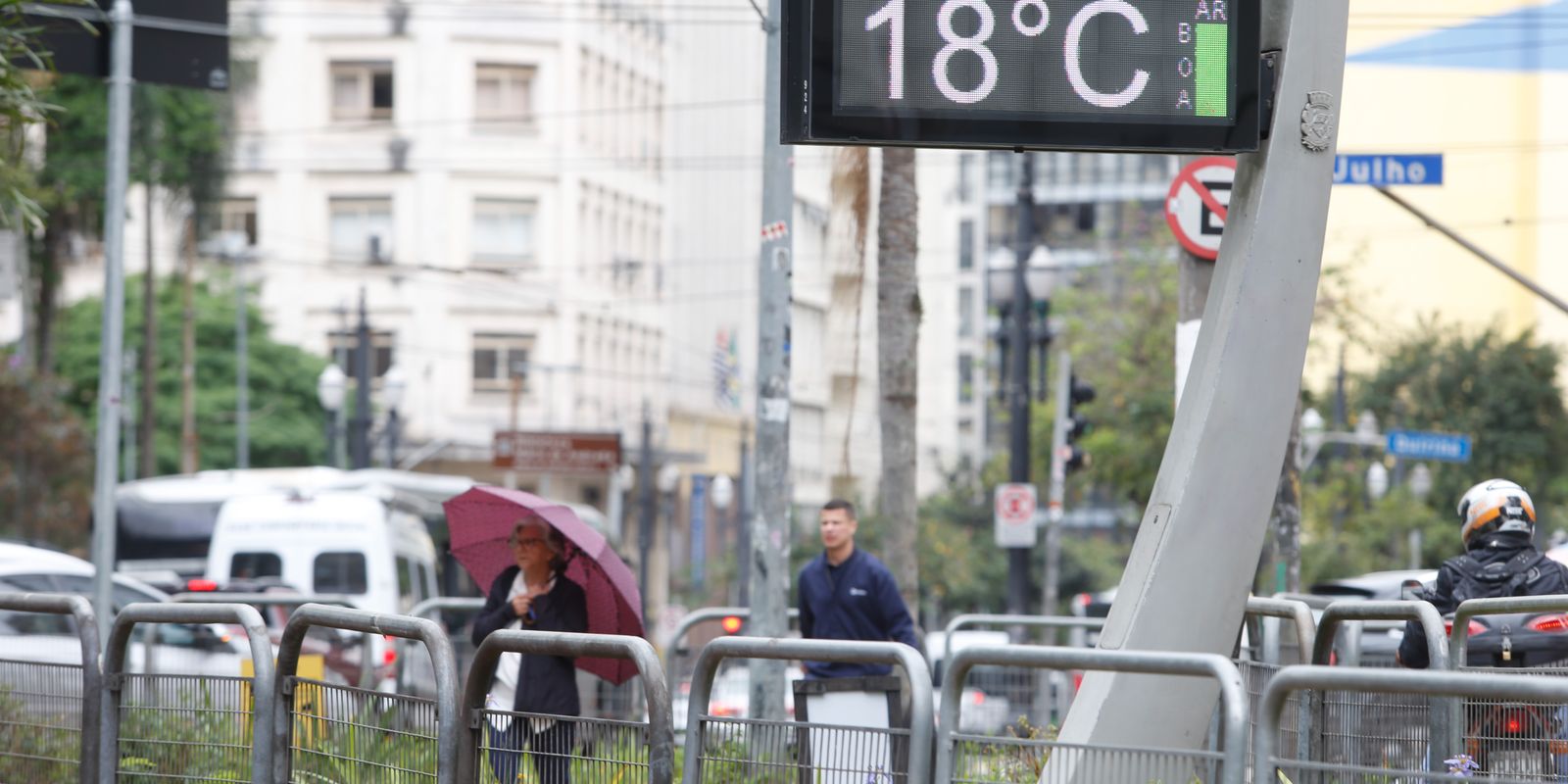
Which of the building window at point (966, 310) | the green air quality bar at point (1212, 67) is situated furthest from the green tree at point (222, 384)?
the green air quality bar at point (1212, 67)

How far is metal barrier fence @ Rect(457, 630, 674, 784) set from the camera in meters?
6.20

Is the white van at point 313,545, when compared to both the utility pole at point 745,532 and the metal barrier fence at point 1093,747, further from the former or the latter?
the metal barrier fence at point 1093,747

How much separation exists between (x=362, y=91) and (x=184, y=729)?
59.1 m

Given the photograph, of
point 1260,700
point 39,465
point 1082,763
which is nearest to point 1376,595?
point 1260,700

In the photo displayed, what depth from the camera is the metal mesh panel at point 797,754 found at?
6000 mm

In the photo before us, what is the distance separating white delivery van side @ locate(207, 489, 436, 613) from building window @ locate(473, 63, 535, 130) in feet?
123

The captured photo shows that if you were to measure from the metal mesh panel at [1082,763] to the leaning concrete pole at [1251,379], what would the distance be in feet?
2.51

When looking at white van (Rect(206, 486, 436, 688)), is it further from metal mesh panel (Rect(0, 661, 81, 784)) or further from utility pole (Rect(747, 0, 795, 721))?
metal mesh panel (Rect(0, 661, 81, 784))

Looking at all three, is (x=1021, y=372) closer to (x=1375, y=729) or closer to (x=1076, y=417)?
(x=1076, y=417)

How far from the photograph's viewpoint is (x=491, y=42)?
63.6m

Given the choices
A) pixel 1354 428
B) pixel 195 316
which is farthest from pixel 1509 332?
pixel 195 316

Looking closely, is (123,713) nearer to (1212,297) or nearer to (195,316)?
(1212,297)

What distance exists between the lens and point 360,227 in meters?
65.1

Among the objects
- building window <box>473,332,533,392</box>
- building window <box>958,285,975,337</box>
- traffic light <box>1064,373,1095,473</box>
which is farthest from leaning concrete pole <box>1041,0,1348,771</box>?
building window <box>958,285,975,337</box>
